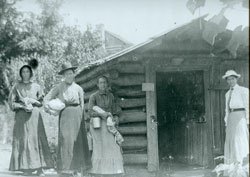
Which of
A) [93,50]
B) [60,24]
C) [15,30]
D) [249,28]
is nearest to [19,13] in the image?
[15,30]

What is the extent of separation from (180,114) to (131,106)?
268 centimetres

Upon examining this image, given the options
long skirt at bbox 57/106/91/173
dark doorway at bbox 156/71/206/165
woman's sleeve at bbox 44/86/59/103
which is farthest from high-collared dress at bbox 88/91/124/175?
dark doorway at bbox 156/71/206/165

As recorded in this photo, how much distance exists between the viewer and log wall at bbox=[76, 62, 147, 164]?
8.38 m

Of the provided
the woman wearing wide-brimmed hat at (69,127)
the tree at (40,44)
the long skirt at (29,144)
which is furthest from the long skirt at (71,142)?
the tree at (40,44)

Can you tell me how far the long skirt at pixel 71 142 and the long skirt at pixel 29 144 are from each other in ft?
1.13

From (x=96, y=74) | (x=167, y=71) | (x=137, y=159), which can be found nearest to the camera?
(x=137, y=159)

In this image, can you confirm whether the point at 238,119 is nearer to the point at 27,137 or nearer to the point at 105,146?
the point at 105,146

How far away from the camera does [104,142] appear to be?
751 centimetres

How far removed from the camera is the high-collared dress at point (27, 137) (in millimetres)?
7332

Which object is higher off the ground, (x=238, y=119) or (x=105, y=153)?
(x=238, y=119)

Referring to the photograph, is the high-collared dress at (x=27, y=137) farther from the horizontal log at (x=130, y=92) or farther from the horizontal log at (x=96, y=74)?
the horizontal log at (x=130, y=92)

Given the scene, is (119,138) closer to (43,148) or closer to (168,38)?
(43,148)

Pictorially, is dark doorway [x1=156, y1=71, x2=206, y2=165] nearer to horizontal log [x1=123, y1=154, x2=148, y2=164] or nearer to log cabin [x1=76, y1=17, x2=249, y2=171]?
log cabin [x1=76, y1=17, x2=249, y2=171]

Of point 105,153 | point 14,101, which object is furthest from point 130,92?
point 14,101
